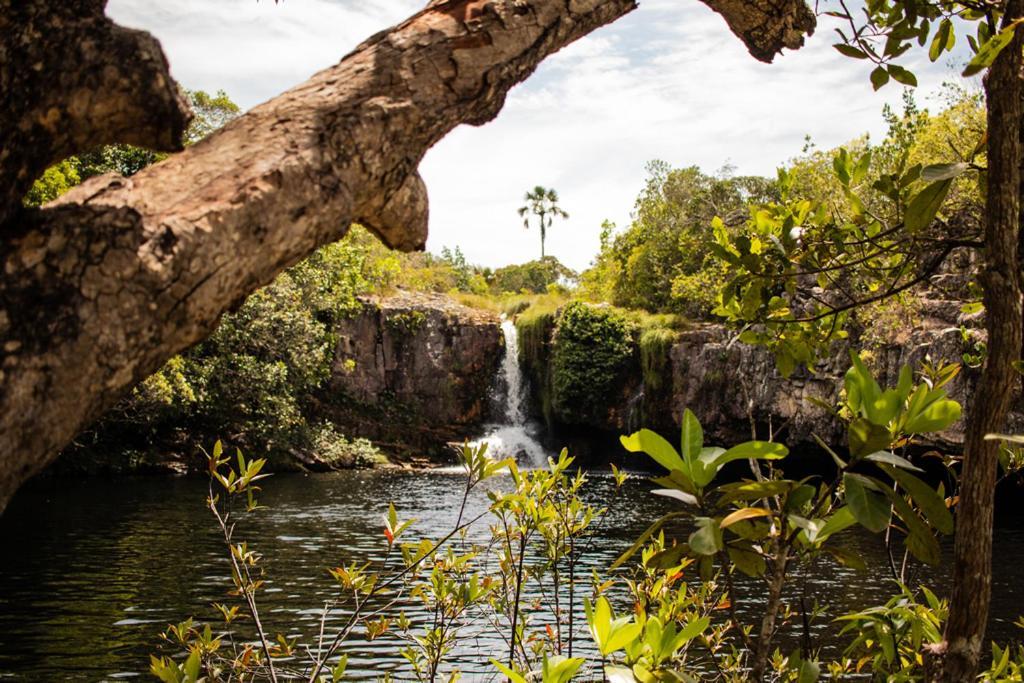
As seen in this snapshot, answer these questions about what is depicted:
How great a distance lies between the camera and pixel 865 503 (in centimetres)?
122

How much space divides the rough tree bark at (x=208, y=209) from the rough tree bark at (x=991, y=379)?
99cm

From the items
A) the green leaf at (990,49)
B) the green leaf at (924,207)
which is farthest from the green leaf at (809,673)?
the green leaf at (990,49)

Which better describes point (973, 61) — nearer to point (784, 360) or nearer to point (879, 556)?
Answer: point (784, 360)

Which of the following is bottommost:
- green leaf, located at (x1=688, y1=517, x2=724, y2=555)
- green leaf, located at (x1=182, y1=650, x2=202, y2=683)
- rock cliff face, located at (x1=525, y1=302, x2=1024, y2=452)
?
rock cliff face, located at (x1=525, y1=302, x2=1024, y2=452)

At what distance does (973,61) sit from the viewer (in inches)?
61.6

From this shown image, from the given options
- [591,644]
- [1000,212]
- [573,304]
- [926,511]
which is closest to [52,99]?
[926,511]

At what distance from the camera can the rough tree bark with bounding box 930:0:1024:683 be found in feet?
5.06

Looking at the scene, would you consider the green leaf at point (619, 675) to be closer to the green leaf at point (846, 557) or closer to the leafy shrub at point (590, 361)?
the green leaf at point (846, 557)

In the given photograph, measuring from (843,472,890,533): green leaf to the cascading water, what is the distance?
2748cm

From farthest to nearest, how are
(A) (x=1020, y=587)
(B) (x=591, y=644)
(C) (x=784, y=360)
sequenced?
(A) (x=1020, y=587)
(B) (x=591, y=644)
(C) (x=784, y=360)

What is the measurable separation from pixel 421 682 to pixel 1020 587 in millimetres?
11006

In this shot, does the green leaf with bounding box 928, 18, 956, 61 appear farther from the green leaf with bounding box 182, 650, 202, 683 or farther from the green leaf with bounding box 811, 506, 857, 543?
the green leaf with bounding box 182, 650, 202, 683

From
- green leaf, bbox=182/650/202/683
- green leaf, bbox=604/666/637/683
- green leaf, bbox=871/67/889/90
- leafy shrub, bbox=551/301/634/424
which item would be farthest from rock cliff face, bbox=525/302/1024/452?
green leaf, bbox=604/666/637/683

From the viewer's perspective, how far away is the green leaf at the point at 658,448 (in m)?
1.23
